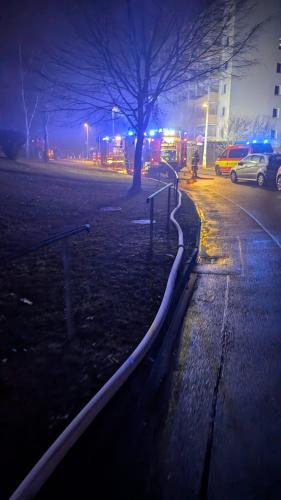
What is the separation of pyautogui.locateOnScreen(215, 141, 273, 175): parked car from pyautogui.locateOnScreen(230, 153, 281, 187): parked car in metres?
5.20

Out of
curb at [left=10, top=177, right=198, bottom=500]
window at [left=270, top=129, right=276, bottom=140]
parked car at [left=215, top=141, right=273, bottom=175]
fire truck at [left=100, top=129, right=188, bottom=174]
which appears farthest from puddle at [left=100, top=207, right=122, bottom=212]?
window at [left=270, top=129, right=276, bottom=140]

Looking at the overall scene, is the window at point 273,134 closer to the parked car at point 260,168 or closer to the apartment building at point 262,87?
the apartment building at point 262,87

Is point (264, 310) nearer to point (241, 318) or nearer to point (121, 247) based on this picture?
point (241, 318)

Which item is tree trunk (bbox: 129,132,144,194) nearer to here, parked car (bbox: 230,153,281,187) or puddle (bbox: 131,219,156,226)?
puddle (bbox: 131,219,156,226)

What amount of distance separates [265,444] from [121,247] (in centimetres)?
528

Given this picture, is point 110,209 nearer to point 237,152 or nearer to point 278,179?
point 278,179

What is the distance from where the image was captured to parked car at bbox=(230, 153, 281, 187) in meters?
18.5

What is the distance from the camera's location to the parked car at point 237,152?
25688 millimetres

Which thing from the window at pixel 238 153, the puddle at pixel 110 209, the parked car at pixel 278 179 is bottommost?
the puddle at pixel 110 209

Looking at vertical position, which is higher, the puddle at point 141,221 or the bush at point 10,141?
the bush at point 10,141

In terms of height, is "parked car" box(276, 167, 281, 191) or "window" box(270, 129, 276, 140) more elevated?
"window" box(270, 129, 276, 140)

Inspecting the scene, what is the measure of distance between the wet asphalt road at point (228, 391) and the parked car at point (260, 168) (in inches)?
507

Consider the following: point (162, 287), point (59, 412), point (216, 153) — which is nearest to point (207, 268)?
point (162, 287)

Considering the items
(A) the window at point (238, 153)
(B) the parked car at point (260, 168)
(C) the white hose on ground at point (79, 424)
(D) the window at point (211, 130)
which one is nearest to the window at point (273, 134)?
(D) the window at point (211, 130)
